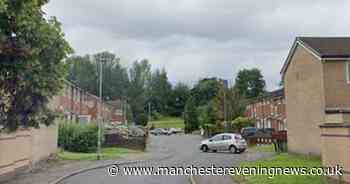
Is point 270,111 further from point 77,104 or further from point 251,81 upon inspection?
point 251,81

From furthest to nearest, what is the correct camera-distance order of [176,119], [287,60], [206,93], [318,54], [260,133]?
[176,119]
[206,93]
[260,133]
[287,60]
[318,54]

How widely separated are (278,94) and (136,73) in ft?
247

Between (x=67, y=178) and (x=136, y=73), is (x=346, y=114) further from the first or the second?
(x=136, y=73)

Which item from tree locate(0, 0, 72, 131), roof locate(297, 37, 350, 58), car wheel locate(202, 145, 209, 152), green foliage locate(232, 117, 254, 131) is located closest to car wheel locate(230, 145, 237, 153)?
car wheel locate(202, 145, 209, 152)

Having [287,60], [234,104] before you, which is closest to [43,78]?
[287,60]

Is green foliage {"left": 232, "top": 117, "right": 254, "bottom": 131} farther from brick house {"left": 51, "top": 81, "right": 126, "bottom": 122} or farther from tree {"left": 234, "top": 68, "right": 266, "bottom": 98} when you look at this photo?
tree {"left": 234, "top": 68, "right": 266, "bottom": 98}

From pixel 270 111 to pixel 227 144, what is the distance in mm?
24380

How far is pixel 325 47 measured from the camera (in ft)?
104

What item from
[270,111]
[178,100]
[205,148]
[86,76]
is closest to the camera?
[205,148]

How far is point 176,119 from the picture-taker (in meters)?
139

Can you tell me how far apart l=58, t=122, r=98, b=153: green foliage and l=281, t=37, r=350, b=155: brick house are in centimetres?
1584

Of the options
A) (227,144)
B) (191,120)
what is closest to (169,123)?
(191,120)

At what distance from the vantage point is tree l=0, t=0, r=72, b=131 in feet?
42.9

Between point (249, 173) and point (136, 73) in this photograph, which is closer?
point (249, 173)
